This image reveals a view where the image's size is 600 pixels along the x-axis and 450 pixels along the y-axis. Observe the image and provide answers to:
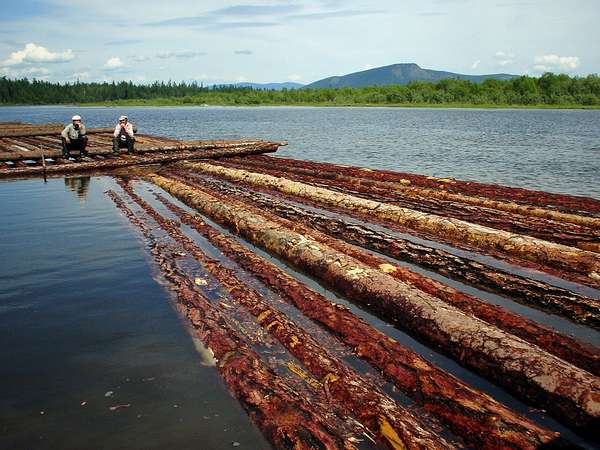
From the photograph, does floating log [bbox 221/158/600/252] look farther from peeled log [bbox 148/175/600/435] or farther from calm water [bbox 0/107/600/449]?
calm water [bbox 0/107/600/449]

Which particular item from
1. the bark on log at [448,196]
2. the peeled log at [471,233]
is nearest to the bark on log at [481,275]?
the peeled log at [471,233]

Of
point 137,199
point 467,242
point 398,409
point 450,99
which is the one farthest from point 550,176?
point 450,99

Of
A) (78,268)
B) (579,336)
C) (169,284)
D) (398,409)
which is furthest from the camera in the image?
(78,268)

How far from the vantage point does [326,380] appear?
168 inches

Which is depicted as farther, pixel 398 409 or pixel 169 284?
pixel 169 284

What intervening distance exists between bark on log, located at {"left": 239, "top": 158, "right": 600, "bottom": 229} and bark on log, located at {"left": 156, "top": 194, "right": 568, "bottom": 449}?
6.62m

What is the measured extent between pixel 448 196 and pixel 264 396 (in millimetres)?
9630

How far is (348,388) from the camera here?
13.4 ft

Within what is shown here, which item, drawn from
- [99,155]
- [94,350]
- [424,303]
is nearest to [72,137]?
[99,155]

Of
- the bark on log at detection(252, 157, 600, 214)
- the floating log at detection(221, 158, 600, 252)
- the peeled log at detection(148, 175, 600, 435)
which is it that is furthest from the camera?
the bark on log at detection(252, 157, 600, 214)

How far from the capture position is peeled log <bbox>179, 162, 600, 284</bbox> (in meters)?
7.04

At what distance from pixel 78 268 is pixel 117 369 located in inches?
152

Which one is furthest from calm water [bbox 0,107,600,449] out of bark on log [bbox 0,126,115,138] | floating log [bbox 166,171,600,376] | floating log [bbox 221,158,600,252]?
bark on log [bbox 0,126,115,138]

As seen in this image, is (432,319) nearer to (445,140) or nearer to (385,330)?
(385,330)
